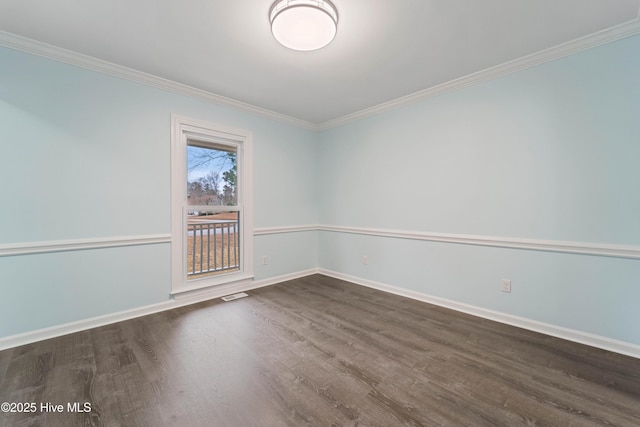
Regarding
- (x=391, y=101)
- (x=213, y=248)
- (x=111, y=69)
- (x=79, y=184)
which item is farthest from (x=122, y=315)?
(x=391, y=101)

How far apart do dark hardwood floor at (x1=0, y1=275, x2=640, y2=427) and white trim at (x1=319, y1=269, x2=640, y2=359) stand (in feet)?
0.32

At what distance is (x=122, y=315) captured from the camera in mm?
2680

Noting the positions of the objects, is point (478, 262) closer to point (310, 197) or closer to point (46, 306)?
point (310, 197)

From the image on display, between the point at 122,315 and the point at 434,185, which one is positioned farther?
the point at 434,185

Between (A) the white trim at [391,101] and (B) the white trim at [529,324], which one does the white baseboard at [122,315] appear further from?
(A) the white trim at [391,101]

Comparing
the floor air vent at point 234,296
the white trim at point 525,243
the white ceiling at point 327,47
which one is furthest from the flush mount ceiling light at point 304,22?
the floor air vent at point 234,296

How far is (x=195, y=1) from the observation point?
1.79 m

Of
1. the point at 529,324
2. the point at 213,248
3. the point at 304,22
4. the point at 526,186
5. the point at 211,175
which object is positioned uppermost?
the point at 304,22

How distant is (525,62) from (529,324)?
8.14 feet

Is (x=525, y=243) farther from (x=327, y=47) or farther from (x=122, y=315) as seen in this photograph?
A: (x=122, y=315)

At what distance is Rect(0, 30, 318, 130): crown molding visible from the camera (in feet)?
7.21

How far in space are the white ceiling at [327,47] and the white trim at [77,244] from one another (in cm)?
173

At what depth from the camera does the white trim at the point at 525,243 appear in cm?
210

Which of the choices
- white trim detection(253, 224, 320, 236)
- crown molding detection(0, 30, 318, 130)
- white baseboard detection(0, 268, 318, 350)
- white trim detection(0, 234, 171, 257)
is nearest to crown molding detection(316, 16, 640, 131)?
crown molding detection(0, 30, 318, 130)
